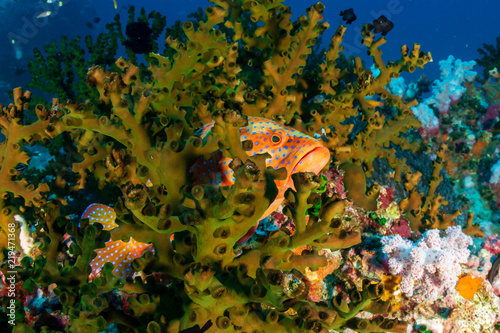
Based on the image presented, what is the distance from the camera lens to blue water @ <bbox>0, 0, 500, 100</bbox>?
2819 cm

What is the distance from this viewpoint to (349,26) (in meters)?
90.9

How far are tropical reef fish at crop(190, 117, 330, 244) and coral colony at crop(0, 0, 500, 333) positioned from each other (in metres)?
0.01

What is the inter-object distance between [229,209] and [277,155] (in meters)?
1.32

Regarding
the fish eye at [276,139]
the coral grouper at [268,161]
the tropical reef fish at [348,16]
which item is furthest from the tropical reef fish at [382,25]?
the fish eye at [276,139]

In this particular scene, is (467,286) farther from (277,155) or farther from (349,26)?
(349,26)

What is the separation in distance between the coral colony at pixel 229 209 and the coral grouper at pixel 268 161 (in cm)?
1

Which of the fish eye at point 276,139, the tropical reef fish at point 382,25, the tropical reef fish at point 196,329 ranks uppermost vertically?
the tropical reef fish at point 382,25

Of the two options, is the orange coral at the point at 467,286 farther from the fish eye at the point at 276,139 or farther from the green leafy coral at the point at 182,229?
the fish eye at the point at 276,139

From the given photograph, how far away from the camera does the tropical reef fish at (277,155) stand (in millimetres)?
2623

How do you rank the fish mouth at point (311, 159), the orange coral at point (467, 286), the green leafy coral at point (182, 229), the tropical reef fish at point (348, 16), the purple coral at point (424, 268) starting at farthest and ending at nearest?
the tropical reef fish at point (348, 16), the orange coral at point (467, 286), the purple coral at point (424, 268), the fish mouth at point (311, 159), the green leafy coral at point (182, 229)

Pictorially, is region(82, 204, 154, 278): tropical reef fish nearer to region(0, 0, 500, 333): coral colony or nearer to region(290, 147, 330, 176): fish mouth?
region(0, 0, 500, 333): coral colony

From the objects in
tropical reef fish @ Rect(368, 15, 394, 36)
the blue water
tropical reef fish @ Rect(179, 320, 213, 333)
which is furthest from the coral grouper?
the blue water

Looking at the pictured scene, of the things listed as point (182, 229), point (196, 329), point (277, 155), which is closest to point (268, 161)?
point (277, 155)

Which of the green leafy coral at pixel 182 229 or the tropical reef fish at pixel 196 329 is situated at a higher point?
the green leafy coral at pixel 182 229
